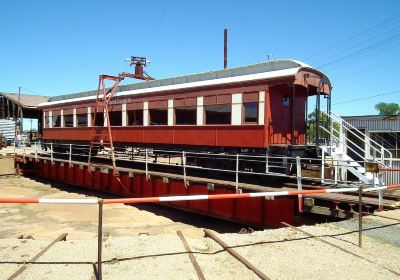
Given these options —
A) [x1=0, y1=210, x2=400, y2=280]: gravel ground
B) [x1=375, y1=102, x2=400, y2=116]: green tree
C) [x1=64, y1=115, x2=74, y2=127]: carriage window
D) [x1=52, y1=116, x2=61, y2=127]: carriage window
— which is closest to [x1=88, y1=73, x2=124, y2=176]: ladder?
[x1=64, y1=115, x2=74, y2=127]: carriage window

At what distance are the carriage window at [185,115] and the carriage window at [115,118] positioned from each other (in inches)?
164

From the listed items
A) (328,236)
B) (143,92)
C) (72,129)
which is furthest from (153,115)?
(328,236)

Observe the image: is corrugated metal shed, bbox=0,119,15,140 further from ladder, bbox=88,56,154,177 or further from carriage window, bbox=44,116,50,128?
ladder, bbox=88,56,154,177

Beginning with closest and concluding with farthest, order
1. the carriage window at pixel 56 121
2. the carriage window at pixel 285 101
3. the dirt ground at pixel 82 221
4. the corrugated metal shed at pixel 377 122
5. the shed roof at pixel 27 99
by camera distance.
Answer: the dirt ground at pixel 82 221 → the carriage window at pixel 285 101 → the corrugated metal shed at pixel 377 122 → the carriage window at pixel 56 121 → the shed roof at pixel 27 99

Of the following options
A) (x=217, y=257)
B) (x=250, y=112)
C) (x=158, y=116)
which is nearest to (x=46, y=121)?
(x=158, y=116)

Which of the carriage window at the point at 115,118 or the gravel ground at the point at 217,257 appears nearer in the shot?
the gravel ground at the point at 217,257

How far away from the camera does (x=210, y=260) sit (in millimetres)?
5074

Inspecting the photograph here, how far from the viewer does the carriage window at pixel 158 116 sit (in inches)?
590

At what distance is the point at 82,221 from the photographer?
14.1m

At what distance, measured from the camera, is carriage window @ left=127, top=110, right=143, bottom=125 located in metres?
16.3

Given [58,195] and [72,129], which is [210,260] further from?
[72,129]

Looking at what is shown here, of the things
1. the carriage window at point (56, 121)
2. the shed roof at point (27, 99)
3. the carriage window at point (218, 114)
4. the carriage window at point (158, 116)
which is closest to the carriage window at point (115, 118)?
the carriage window at point (158, 116)

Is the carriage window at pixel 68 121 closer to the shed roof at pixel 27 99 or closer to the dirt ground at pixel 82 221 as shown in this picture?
the dirt ground at pixel 82 221

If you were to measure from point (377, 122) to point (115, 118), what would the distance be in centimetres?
1513
